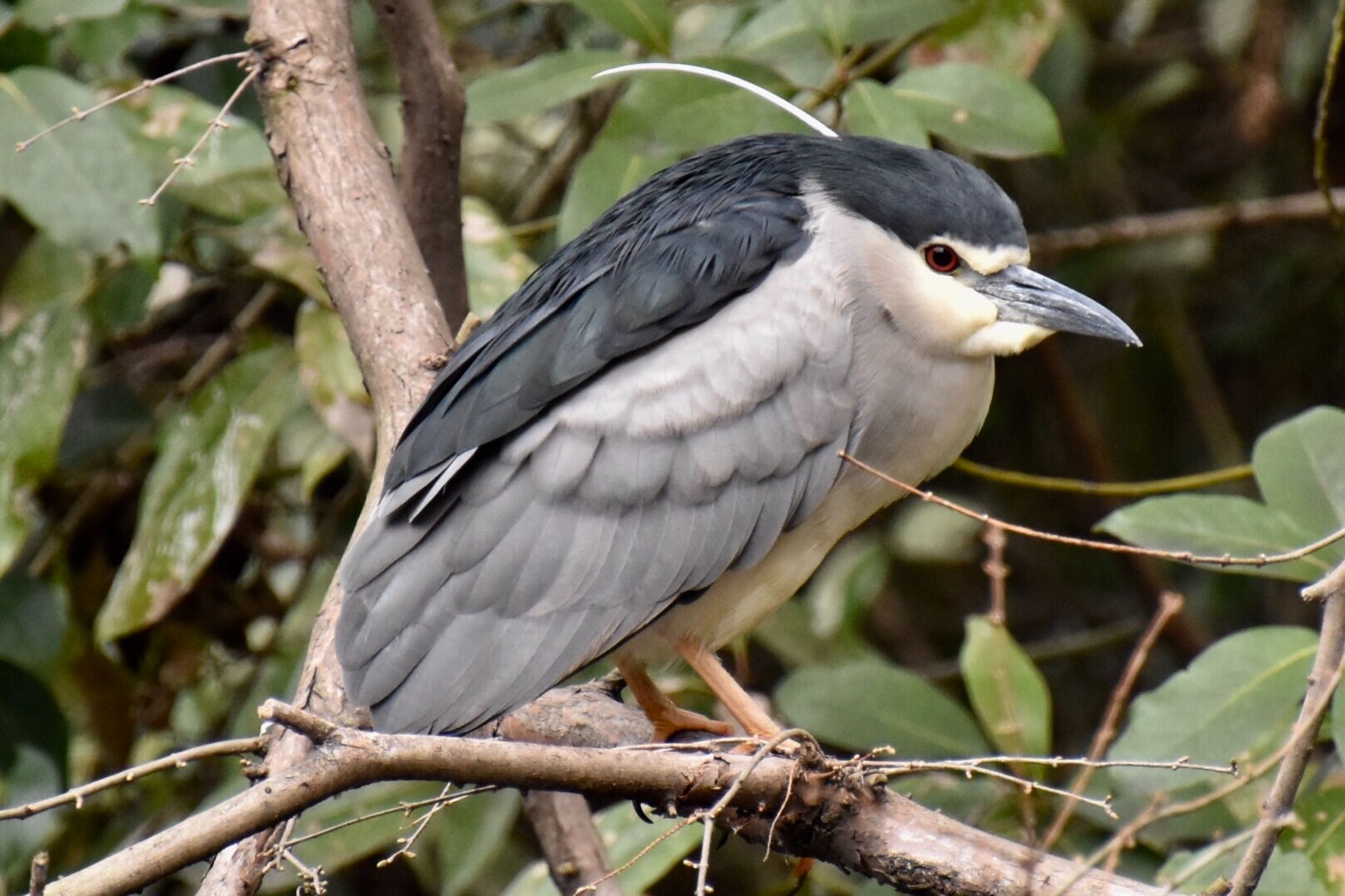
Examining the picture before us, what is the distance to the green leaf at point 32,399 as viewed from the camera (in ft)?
9.11

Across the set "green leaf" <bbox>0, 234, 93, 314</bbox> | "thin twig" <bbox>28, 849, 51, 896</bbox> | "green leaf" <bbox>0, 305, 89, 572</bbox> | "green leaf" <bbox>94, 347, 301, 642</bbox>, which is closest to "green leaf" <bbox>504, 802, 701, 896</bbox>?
"green leaf" <bbox>94, 347, 301, 642</bbox>

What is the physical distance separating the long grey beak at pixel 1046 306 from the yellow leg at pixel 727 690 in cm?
71

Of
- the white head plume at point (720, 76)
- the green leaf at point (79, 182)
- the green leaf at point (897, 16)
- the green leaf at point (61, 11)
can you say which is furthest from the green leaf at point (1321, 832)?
the green leaf at point (61, 11)

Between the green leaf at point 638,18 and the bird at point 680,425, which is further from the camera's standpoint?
the green leaf at point 638,18

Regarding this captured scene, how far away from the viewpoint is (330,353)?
9.50ft

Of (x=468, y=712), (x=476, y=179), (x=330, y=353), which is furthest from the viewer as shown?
(x=476, y=179)

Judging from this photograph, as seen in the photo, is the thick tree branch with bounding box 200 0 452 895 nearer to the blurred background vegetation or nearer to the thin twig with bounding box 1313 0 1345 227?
the blurred background vegetation

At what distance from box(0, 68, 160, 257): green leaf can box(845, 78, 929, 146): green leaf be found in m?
1.29

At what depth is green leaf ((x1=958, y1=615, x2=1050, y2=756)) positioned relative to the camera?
2684 millimetres

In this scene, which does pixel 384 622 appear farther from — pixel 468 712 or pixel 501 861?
pixel 501 861

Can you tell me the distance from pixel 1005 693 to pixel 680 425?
0.88 metres

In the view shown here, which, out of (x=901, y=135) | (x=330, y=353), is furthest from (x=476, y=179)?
(x=901, y=135)

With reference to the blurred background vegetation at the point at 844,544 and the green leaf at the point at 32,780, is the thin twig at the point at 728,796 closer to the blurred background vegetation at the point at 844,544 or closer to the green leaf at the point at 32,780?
the blurred background vegetation at the point at 844,544

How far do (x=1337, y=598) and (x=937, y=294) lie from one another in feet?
3.05
